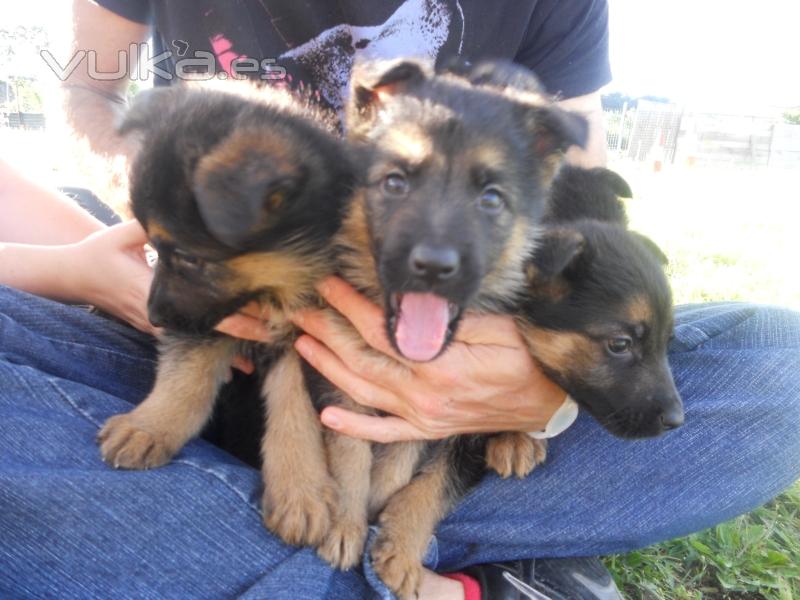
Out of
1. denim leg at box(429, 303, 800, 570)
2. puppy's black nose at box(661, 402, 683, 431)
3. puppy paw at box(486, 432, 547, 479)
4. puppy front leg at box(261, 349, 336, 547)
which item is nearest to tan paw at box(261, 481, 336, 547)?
puppy front leg at box(261, 349, 336, 547)

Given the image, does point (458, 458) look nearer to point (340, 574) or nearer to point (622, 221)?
point (340, 574)

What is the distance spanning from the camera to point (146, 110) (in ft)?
7.82

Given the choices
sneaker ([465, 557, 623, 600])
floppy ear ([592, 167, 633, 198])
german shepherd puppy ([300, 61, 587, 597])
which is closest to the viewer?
german shepherd puppy ([300, 61, 587, 597])

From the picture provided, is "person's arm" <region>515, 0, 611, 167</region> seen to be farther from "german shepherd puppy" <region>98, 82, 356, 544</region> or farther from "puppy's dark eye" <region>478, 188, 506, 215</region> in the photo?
"german shepherd puppy" <region>98, 82, 356, 544</region>

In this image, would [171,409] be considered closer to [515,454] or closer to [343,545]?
[343,545]

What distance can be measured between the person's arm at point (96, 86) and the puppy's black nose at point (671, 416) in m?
2.46

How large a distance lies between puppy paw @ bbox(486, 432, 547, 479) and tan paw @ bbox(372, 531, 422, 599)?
0.51 m

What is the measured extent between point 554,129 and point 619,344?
0.77 meters

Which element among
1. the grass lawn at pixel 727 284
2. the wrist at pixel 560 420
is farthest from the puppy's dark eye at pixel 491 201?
the grass lawn at pixel 727 284

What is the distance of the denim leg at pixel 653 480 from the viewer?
8.51 feet

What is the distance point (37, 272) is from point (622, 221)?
2487mm

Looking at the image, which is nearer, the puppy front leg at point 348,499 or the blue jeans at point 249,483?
the blue jeans at point 249,483

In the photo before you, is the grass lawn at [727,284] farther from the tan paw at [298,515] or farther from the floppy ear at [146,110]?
the floppy ear at [146,110]

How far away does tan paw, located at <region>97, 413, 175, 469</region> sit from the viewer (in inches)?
88.6
